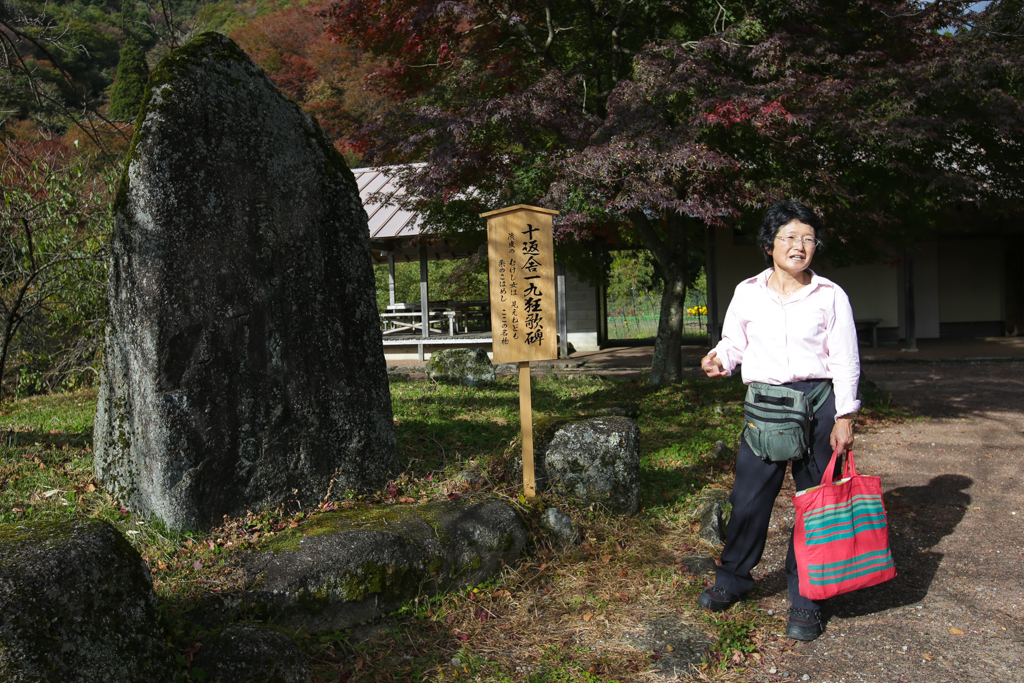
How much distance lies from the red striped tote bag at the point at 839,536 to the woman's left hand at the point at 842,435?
0.05 metres

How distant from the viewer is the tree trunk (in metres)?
9.10

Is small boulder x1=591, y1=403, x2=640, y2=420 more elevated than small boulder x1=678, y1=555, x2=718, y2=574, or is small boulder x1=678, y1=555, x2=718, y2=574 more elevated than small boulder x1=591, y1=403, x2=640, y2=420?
small boulder x1=591, y1=403, x2=640, y2=420

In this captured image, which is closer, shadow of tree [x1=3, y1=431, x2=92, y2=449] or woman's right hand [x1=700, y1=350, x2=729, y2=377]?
woman's right hand [x1=700, y1=350, x2=729, y2=377]

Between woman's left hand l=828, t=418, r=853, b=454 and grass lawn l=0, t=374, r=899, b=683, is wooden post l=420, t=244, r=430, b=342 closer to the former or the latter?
grass lawn l=0, t=374, r=899, b=683

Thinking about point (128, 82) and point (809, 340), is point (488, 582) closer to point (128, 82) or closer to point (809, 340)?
point (809, 340)

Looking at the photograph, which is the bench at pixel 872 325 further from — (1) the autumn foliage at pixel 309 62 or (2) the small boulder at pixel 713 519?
(1) the autumn foliage at pixel 309 62

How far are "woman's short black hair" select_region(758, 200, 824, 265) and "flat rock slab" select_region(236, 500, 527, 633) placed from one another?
1.98 m

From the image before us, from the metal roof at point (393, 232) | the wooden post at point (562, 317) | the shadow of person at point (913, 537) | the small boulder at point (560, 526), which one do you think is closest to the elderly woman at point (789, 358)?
the shadow of person at point (913, 537)

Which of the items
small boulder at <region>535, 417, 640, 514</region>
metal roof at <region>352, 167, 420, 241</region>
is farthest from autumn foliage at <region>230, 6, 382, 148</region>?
small boulder at <region>535, 417, 640, 514</region>

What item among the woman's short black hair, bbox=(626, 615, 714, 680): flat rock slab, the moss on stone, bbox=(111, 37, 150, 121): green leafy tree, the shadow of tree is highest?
bbox=(111, 37, 150, 121): green leafy tree

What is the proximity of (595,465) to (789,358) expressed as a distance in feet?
5.65

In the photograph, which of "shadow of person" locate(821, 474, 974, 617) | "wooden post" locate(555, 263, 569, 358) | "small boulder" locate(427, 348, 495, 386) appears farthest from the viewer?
"wooden post" locate(555, 263, 569, 358)

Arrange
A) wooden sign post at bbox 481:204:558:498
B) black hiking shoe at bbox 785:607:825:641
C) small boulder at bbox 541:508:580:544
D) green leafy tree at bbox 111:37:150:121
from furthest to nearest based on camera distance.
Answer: green leafy tree at bbox 111:37:150:121
wooden sign post at bbox 481:204:558:498
small boulder at bbox 541:508:580:544
black hiking shoe at bbox 785:607:825:641

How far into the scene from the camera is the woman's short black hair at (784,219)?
307 centimetres
